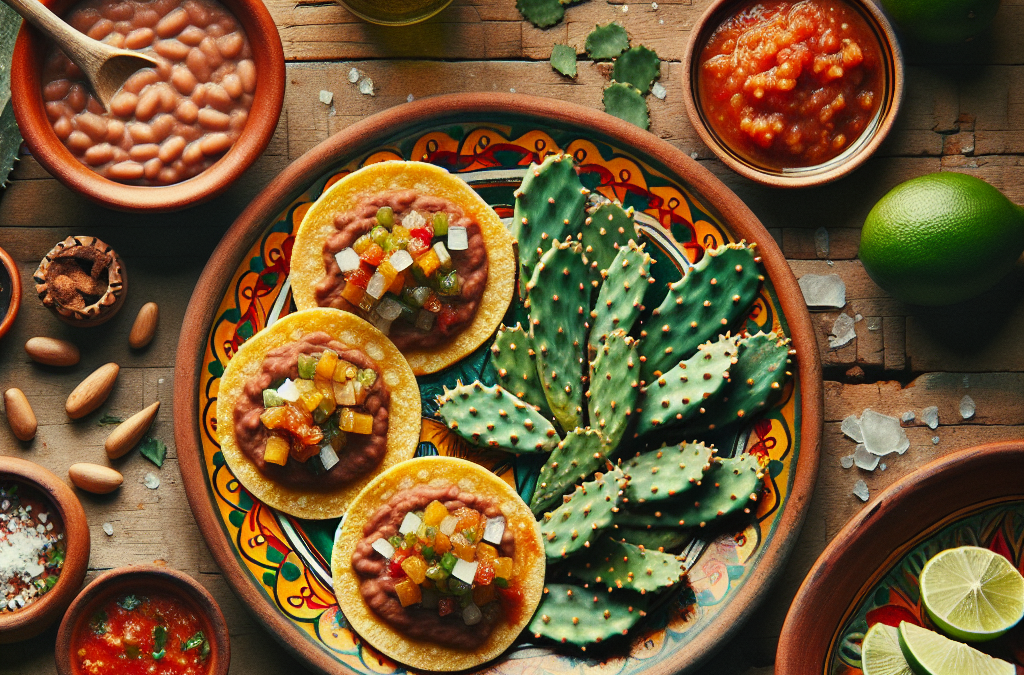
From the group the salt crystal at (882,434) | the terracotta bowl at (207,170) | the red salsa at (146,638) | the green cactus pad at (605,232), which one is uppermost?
the terracotta bowl at (207,170)

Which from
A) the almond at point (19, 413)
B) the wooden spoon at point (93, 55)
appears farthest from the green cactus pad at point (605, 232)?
the almond at point (19, 413)

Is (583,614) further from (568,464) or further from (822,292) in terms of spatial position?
(822,292)

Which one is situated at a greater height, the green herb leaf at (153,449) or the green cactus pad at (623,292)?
the green cactus pad at (623,292)

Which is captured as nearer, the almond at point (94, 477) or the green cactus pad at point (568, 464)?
the green cactus pad at point (568, 464)

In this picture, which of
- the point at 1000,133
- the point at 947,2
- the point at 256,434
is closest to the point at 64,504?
the point at 256,434

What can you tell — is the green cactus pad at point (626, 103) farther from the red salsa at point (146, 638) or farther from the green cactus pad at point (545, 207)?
the red salsa at point (146, 638)

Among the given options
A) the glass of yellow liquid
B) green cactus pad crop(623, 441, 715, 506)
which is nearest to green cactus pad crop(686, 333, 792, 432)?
green cactus pad crop(623, 441, 715, 506)
